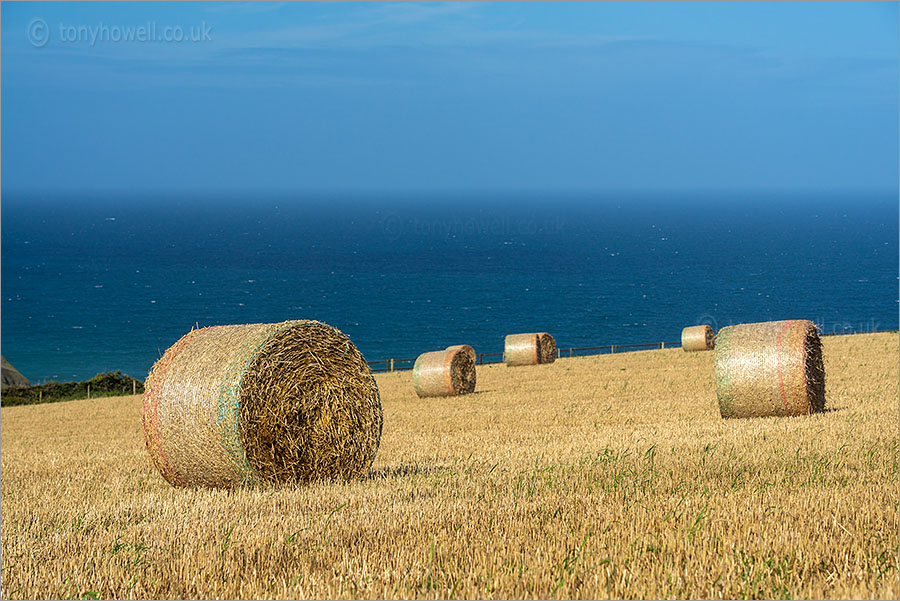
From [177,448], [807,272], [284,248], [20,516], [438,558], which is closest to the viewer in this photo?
[438,558]

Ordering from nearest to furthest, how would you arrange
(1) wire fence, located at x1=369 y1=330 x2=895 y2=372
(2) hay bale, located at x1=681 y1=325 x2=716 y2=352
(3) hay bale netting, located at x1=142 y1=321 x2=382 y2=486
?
(3) hay bale netting, located at x1=142 y1=321 x2=382 y2=486
(2) hay bale, located at x1=681 y1=325 x2=716 y2=352
(1) wire fence, located at x1=369 y1=330 x2=895 y2=372

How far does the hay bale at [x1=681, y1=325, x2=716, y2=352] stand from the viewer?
4222cm

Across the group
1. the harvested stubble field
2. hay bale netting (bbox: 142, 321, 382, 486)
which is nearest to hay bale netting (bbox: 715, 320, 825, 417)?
the harvested stubble field

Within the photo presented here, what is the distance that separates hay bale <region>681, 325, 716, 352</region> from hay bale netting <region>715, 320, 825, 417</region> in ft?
81.4

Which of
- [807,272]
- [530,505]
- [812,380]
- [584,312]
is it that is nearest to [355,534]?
[530,505]

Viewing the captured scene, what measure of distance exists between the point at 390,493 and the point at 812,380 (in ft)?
33.6

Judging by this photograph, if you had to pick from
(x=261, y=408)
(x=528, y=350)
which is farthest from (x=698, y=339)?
(x=261, y=408)

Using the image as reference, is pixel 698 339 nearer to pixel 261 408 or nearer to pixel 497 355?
pixel 497 355

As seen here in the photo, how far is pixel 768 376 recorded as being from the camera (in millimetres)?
17406

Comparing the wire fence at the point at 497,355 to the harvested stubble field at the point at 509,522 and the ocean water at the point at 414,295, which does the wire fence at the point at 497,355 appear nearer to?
the ocean water at the point at 414,295

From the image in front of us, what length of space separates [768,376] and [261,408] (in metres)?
9.83

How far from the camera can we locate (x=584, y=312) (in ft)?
348

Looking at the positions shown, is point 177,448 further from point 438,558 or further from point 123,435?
point 123,435

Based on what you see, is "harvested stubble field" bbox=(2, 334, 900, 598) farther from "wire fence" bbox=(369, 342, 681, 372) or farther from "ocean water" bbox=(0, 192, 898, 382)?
"ocean water" bbox=(0, 192, 898, 382)
